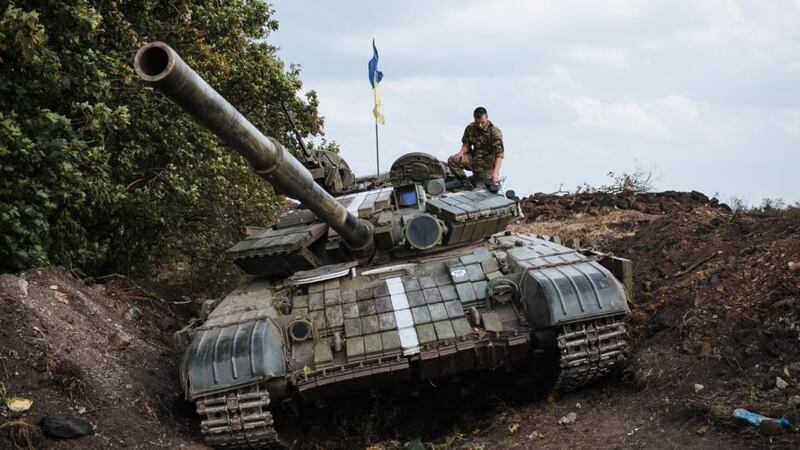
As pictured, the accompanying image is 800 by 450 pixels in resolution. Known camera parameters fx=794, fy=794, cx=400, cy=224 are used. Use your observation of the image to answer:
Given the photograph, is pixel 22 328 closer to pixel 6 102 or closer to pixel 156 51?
pixel 6 102

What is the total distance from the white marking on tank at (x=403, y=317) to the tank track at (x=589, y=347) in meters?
1.52

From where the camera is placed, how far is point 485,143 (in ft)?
40.3

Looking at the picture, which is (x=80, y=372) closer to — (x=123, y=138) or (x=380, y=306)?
(x=380, y=306)

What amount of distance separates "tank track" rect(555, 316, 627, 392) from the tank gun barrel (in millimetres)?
2754

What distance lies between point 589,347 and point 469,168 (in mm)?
4602

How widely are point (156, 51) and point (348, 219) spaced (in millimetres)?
3823

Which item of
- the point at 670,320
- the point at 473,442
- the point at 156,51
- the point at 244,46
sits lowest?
the point at 473,442

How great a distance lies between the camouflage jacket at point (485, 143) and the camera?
12.1 meters

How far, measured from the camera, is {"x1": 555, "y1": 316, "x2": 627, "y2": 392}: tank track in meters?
8.27

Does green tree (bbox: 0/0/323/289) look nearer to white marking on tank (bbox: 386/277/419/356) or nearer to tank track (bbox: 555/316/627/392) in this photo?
white marking on tank (bbox: 386/277/419/356)

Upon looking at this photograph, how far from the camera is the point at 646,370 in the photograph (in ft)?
28.9

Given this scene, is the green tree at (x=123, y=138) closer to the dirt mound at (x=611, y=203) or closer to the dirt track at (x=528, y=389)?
the dirt track at (x=528, y=389)

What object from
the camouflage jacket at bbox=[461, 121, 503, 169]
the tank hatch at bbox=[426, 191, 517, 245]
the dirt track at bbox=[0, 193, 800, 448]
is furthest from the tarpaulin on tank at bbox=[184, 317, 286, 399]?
the camouflage jacket at bbox=[461, 121, 503, 169]

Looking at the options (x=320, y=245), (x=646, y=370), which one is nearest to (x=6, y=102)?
(x=320, y=245)
